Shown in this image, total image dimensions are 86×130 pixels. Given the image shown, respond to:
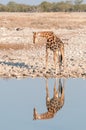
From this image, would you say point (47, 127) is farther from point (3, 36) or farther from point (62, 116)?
point (3, 36)

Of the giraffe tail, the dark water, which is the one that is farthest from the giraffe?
the giraffe tail

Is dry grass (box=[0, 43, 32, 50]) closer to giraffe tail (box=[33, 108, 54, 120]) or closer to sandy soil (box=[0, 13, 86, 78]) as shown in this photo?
sandy soil (box=[0, 13, 86, 78])

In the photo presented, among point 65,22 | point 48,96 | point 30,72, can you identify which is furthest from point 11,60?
point 65,22

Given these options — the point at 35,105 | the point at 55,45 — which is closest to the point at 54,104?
the point at 35,105

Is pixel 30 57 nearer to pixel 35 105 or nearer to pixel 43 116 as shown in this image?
pixel 35 105

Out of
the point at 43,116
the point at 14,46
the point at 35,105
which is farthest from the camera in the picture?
the point at 14,46

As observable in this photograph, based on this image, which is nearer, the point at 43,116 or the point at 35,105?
the point at 43,116

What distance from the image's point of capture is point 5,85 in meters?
17.2

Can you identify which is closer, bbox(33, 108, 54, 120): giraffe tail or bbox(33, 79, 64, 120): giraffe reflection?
bbox(33, 108, 54, 120): giraffe tail

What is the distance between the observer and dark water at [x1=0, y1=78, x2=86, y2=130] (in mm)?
11664

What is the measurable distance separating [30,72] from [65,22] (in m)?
27.6

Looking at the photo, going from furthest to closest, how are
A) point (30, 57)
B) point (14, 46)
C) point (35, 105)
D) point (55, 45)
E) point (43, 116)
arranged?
point (14, 46) → point (30, 57) → point (55, 45) → point (35, 105) → point (43, 116)

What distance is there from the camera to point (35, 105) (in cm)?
1372

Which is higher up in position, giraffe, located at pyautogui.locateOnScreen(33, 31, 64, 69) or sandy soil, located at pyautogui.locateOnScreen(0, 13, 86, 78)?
giraffe, located at pyautogui.locateOnScreen(33, 31, 64, 69)
